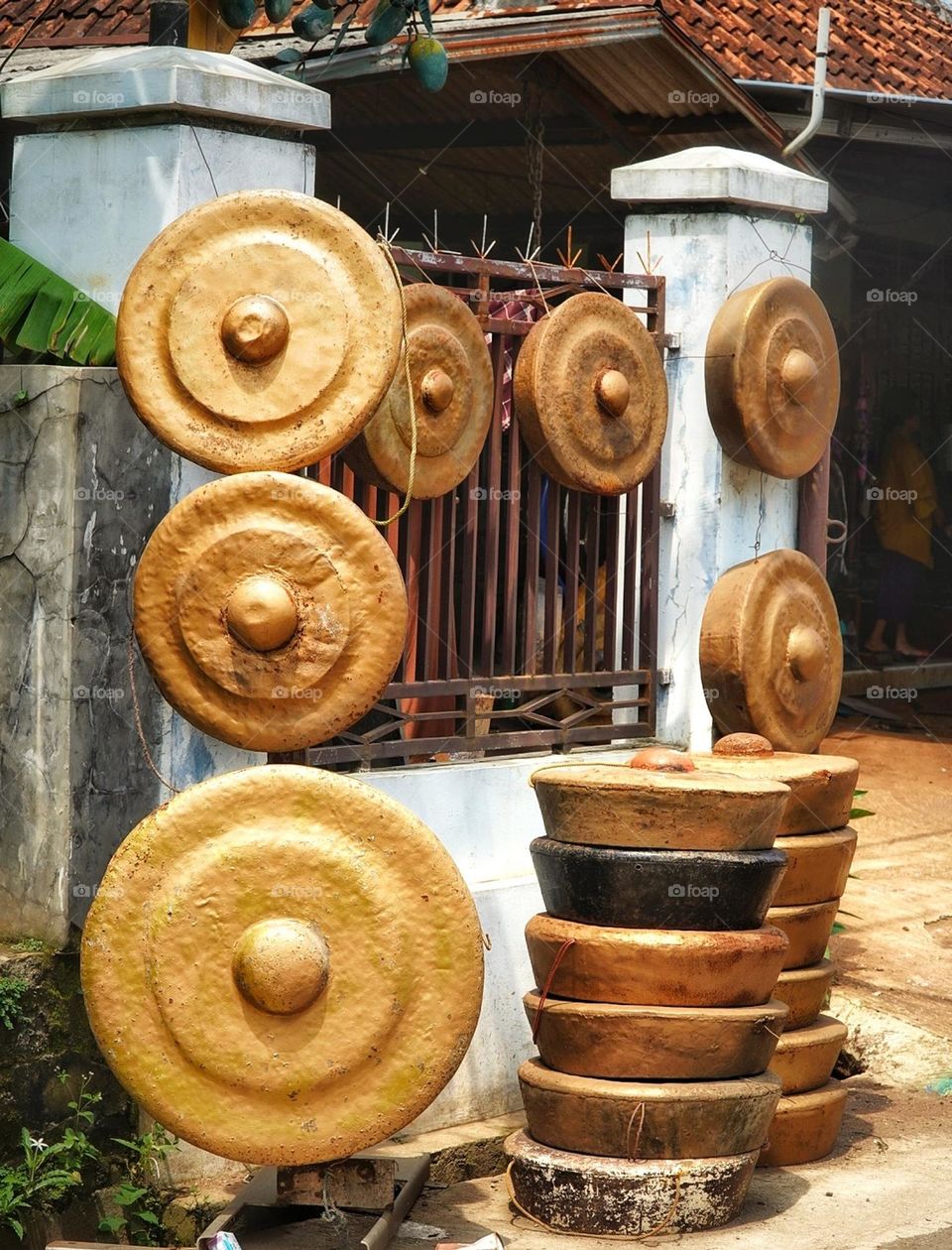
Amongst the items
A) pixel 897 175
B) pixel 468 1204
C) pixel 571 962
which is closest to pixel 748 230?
pixel 571 962

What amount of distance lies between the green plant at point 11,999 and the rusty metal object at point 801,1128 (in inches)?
87.7

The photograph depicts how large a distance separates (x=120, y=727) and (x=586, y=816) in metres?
1.27

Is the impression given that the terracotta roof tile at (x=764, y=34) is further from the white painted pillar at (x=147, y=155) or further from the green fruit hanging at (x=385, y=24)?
the white painted pillar at (x=147, y=155)

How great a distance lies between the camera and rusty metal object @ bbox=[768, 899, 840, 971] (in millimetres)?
5305

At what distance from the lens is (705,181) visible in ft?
20.7

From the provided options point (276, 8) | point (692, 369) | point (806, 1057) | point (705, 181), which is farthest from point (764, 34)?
point (806, 1057)

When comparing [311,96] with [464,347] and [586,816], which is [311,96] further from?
[586,816]

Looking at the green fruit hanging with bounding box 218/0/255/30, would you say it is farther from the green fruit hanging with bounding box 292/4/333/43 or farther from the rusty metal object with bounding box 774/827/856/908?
the rusty metal object with bounding box 774/827/856/908

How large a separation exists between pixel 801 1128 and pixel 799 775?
1.07 m

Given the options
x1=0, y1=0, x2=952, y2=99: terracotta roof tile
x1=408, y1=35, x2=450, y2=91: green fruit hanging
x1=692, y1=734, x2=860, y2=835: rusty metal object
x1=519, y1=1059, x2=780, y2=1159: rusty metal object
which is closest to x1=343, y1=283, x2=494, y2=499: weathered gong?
x1=692, y1=734, x2=860, y2=835: rusty metal object

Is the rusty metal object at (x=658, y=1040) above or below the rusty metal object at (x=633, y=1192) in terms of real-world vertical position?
above

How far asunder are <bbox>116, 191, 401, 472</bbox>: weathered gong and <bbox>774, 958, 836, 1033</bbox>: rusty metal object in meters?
2.19

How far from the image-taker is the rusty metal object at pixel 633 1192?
458 cm

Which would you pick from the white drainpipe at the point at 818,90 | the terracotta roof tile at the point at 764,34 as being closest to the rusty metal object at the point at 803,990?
the white drainpipe at the point at 818,90
